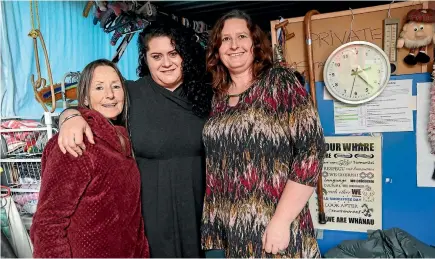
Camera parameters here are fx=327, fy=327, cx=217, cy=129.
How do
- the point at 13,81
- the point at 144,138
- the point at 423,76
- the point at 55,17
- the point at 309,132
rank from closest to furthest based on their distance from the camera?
the point at 309,132
the point at 144,138
the point at 423,76
the point at 13,81
the point at 55,17

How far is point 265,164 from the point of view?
1.08 meters

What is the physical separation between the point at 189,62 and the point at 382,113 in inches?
42.2

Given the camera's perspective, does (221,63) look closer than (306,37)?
Yes

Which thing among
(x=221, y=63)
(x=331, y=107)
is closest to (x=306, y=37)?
(x=331, y=107)

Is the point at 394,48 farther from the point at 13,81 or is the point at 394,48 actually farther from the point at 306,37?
the point at 13,81

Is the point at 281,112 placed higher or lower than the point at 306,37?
lower

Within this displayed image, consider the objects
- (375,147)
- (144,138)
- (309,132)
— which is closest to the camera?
(309,132)

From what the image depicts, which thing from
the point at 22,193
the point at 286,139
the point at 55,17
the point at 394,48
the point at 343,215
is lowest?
the point at 343,215

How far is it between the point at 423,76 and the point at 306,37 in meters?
0.62

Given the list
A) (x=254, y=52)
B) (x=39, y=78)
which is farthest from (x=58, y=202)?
(x=39, y=78)

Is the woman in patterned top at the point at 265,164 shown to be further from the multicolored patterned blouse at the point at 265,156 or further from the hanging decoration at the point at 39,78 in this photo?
Result: the hanging decoration at the point at 39,78

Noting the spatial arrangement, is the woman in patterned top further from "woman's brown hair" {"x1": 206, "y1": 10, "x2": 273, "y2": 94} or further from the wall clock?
the wall clock

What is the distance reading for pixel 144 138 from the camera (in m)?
1.26

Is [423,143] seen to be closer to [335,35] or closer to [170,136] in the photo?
[335,35]
